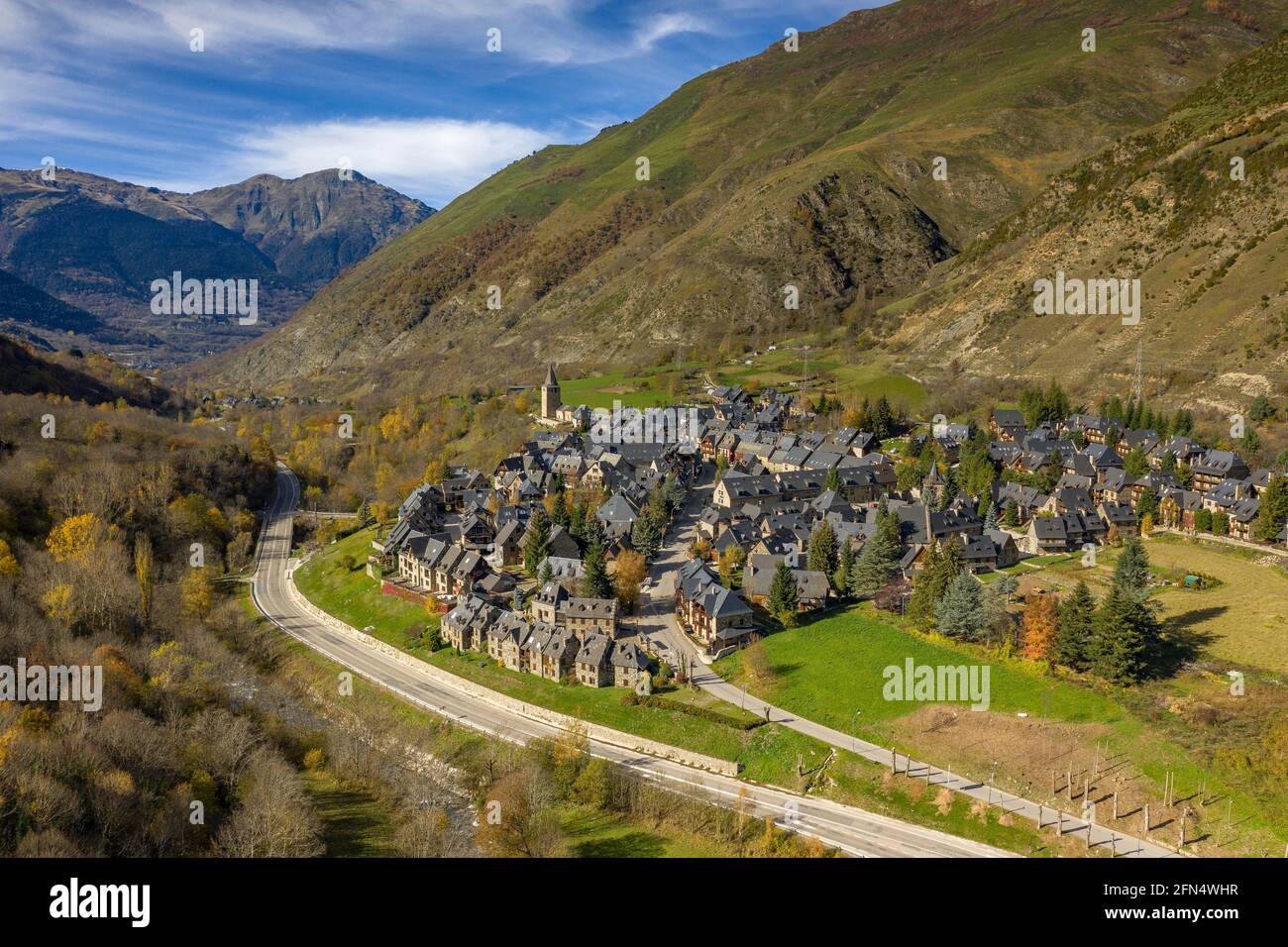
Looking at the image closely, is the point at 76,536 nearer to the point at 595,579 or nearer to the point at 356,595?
the point at 356,595

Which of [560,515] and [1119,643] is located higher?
[560,515]

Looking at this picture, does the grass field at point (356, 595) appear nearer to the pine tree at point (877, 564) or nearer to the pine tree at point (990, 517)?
the pine tree at point (877, 564)

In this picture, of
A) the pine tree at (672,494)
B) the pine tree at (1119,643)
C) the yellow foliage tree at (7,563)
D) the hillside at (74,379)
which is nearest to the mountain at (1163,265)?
the pine tree at (672,494)

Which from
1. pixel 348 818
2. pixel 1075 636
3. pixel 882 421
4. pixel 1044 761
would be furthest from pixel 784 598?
pixel 882 421

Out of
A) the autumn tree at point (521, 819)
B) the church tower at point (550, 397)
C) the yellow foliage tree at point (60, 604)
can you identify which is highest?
the church tower at point (550, 397)

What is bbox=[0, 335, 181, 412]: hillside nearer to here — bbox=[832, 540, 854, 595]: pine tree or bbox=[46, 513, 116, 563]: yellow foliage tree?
bbox=[46, 513, 116, 563]: yellow foliage tree

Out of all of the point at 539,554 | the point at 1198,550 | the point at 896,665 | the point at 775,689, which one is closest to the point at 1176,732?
the point at 896,665
